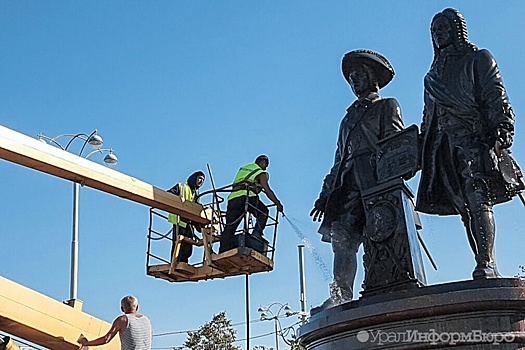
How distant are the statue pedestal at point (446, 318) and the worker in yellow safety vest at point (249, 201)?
267 inches

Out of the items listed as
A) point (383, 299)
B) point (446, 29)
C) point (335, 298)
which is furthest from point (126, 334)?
point (446, 29)

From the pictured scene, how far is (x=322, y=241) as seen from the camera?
926cm

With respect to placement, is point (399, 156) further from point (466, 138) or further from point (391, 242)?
point (391, 242)

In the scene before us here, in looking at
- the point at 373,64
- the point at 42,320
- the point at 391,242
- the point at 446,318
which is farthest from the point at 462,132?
the point at 42,320

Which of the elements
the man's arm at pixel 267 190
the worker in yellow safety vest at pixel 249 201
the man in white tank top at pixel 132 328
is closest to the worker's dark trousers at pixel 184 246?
the worker in yellow safety vest at pixel 249 201

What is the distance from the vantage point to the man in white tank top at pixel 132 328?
9117 millimetres

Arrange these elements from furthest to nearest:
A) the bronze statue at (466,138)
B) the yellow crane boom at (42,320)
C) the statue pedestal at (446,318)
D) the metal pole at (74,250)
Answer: the metal pole at (74,250) → the yellow crane boom at (42,320) → the bronze statue at (466,138) → the statue pedestal at (446,318)

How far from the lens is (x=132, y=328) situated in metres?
9.12

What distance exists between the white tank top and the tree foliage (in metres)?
14.6

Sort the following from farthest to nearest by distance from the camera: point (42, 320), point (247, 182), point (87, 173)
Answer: point (247, 182) → point (87, 173) → point (42, 320)

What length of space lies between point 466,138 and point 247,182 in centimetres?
647

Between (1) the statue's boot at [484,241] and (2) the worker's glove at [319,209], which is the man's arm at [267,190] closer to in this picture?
(2) the worker's glove at [319,209]

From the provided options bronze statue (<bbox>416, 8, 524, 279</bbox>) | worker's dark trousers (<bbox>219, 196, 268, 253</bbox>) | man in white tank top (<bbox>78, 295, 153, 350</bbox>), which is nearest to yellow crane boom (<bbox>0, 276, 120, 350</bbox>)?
man in white tank top (<bbox>78, 295, 153, 350</bbox>)

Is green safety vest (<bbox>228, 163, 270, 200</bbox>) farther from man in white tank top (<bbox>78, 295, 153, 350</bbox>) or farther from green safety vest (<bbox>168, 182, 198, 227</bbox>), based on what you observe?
man in white tank top (<bbox>78, 295, 153, 350</bbox>)
